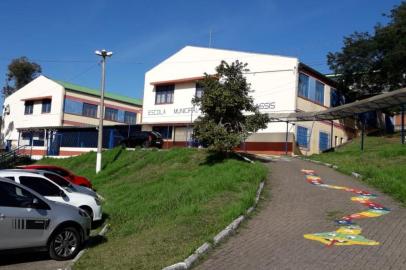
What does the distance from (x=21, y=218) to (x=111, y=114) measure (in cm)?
5404

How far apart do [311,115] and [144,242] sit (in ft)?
85.5

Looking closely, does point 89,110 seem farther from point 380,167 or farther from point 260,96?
point 380,167

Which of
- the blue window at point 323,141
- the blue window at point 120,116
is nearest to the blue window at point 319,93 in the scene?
the blue window at point 323,141

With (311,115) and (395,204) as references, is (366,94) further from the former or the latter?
(395,204)

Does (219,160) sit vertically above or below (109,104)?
below

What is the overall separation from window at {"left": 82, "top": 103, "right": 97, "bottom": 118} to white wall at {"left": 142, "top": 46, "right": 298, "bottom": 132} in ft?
44.8

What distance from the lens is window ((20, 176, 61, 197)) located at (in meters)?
12.6

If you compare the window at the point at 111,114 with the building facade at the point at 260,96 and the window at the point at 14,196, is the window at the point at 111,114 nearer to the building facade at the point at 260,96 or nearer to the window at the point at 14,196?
the building facade at the point at 260,96

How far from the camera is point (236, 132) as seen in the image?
922 inches

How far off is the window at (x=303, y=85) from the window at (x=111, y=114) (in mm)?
29354

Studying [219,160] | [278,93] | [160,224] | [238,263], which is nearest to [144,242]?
[160,224]

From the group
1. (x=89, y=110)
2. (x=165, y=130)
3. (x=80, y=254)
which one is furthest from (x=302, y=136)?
(x=80, y=254)

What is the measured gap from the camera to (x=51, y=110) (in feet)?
187

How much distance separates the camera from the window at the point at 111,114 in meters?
61.7
